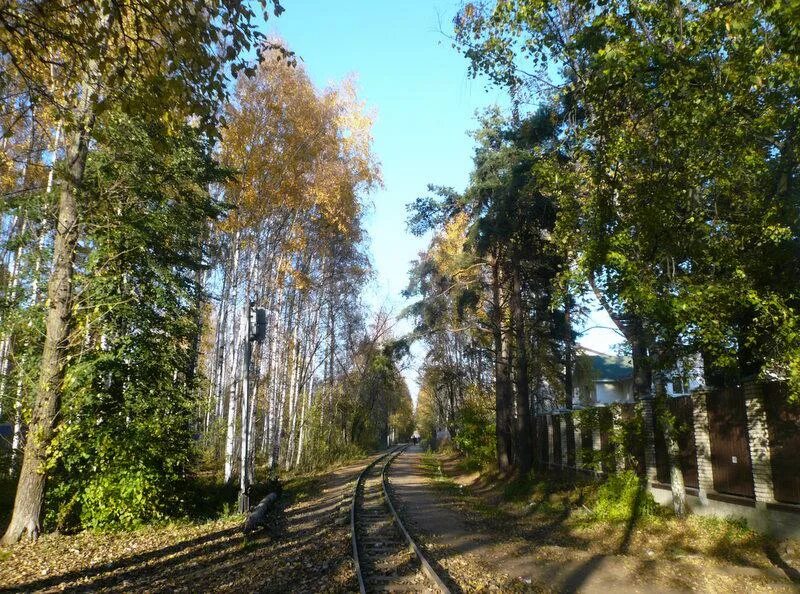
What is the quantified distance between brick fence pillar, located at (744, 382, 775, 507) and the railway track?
546 centimetres

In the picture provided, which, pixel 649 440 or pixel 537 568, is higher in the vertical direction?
pixel 649 440

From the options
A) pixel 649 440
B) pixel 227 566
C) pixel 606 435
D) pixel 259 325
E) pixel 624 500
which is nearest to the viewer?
pixel 227 566

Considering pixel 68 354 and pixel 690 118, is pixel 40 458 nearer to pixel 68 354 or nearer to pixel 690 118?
pixel 68 354

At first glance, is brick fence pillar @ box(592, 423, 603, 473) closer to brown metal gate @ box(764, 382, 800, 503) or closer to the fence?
the fence

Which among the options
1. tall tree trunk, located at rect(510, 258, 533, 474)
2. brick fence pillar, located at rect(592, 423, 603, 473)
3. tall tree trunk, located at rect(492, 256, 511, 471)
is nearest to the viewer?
brick fence pillar, located at rect(592, 423, 603, 473)

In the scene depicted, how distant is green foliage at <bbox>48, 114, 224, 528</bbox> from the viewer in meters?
10.2

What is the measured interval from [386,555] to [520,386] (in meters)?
11.0

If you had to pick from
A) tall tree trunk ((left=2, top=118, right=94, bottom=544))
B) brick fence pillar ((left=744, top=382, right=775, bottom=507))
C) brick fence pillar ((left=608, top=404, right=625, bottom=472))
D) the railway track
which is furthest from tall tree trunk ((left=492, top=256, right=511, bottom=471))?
tall tree trunk ((left=2, top=118, right=94, bottom=544))

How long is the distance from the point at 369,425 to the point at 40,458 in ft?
129

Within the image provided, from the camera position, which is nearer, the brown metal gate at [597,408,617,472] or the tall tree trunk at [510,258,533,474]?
the brown metal gate at [597,408,617,472]

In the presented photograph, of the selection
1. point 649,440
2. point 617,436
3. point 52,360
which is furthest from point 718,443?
point 52,360

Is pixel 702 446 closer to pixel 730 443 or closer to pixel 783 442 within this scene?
pixel 730 443

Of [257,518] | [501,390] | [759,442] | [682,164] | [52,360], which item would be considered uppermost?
[682,164]

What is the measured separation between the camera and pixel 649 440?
1296 centimetres
